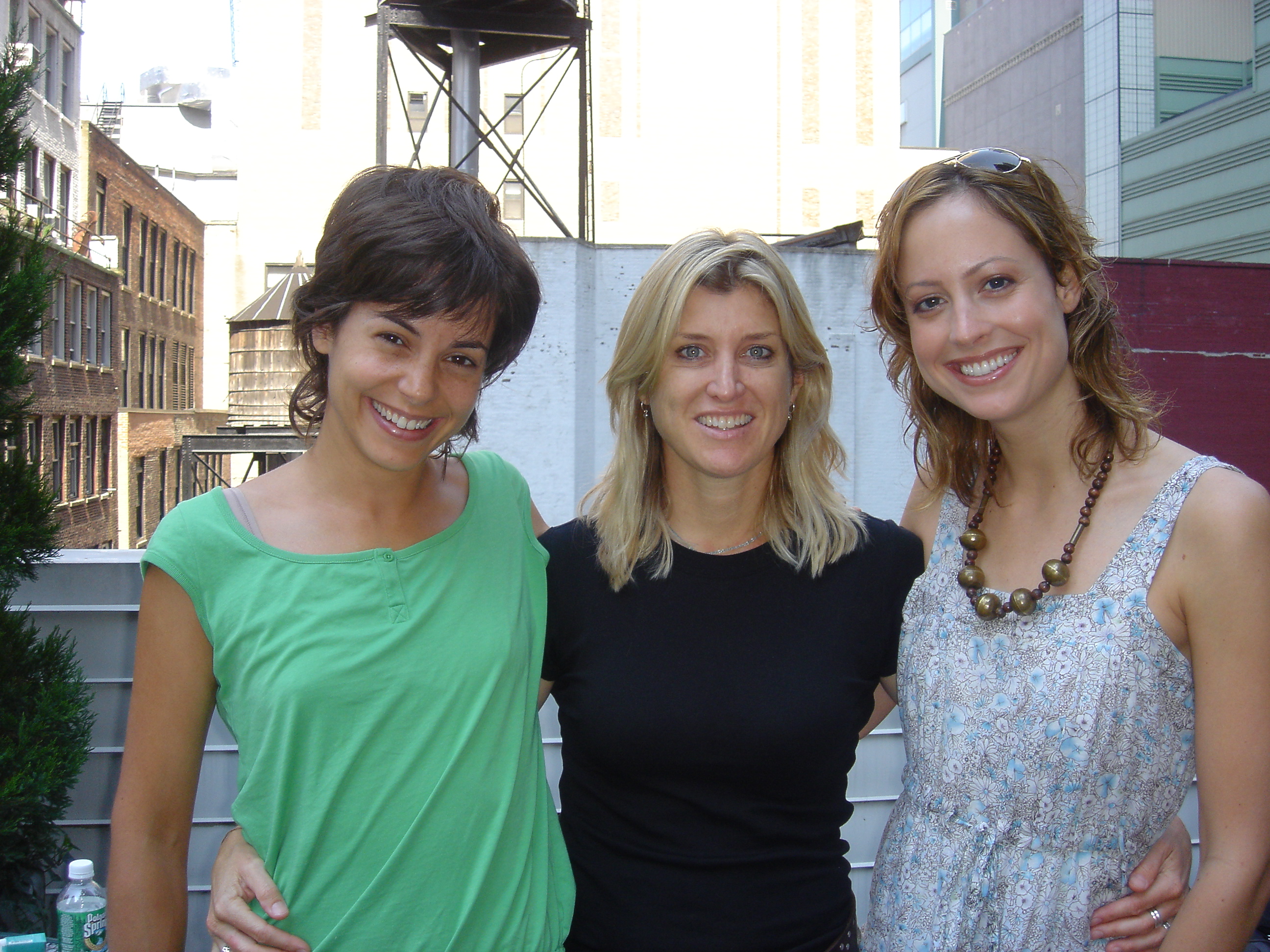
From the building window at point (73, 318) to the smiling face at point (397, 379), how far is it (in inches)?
1017

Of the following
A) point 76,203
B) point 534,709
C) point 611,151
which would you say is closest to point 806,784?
point 534,709

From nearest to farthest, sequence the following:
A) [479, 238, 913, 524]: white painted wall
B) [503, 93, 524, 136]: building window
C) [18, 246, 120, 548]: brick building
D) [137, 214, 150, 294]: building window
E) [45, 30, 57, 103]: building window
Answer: [479, 238, 913, 524]: white painted wall
[18, 246, 120, 548]: brick building
[45, 30, 57, 103]: building window
[503, 93, 524, 136]: building window
[137, 214, 150, 294]: building window

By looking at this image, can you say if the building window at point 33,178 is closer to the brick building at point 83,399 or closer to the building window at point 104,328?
the brick building at point 83,399

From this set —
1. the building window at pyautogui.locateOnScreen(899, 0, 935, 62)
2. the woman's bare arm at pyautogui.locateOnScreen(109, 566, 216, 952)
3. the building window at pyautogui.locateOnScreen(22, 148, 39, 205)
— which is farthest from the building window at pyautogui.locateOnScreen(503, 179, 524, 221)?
the building window at pyautogui.locateOnScreen(899, 0, 935, 62)

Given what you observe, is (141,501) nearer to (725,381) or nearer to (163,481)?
(163,481)

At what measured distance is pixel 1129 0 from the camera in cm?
2703

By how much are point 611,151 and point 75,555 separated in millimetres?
25898

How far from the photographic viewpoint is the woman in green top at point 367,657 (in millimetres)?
1748

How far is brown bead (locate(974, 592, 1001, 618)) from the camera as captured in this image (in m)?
1.96

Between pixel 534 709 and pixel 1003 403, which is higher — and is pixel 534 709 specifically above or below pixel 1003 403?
below

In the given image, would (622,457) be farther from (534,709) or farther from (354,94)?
(354,94)

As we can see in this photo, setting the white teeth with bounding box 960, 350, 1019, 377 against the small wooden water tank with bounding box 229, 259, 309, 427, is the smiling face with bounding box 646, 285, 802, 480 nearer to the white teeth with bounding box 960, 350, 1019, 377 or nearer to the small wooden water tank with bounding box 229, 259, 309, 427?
the white teeth with bounding box 960, 350, 1019, 377

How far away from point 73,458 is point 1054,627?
27.1 metres

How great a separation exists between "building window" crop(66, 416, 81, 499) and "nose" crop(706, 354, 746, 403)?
25.6 m
